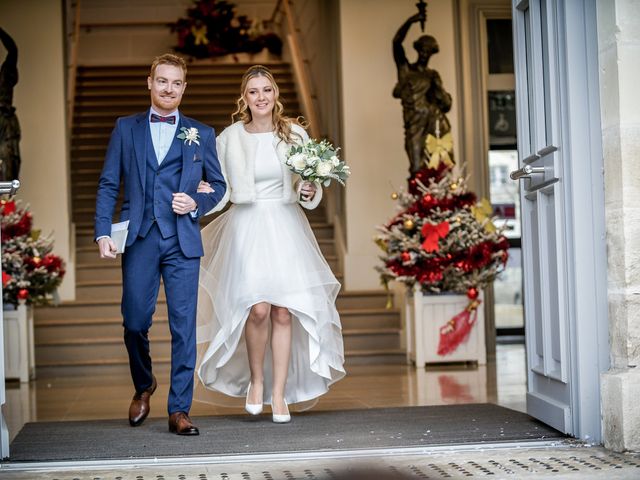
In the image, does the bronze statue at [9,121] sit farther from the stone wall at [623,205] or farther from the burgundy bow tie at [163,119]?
the stone wall at [623,205]

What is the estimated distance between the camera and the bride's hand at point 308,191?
18.0ft

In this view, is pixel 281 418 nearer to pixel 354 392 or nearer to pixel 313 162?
pixel 313 162

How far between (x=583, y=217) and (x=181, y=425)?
2016mm

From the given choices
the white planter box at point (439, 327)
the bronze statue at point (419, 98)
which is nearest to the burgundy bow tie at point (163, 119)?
Result: the white planter box at point (439, 327)

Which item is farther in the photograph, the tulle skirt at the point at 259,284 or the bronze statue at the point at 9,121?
the bronze statue at the point at 9,121

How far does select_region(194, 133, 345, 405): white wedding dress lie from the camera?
5520 millimetres

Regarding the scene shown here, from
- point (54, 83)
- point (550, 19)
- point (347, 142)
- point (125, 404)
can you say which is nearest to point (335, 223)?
point (347, 142)

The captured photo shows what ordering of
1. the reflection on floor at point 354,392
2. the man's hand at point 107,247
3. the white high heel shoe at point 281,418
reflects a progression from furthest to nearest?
the reflection on floor at point 354,392 < the white high heel shoe at point 281,418 < the man's hand at point 107,247

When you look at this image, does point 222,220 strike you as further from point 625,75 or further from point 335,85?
point 335,85

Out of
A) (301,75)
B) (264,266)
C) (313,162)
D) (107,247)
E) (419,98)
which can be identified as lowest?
(264,266)

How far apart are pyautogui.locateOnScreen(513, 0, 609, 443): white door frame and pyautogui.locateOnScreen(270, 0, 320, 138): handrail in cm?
838

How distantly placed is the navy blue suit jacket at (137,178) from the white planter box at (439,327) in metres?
4.10

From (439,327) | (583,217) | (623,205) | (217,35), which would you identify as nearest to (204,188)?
(583,217)

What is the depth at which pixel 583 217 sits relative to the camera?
466 centimetres
